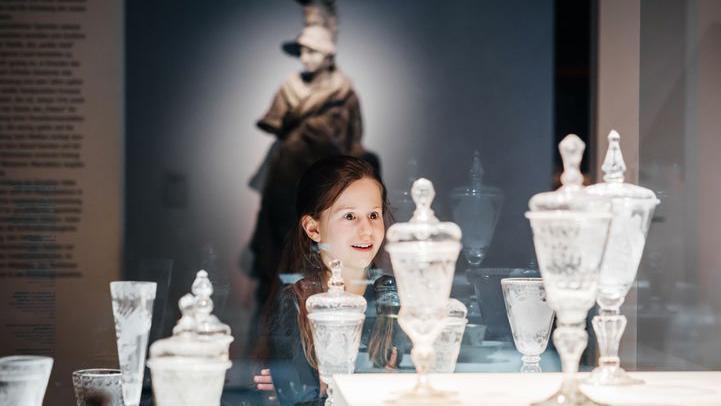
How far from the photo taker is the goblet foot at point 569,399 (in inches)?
81.0

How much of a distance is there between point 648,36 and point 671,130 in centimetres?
32

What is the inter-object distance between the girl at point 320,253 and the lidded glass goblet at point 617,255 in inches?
40.0

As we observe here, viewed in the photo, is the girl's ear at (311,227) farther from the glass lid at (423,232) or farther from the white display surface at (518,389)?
the glass lid at (423,232)

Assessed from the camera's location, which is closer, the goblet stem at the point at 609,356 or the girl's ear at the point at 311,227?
the goblet stem at the point at 609,356

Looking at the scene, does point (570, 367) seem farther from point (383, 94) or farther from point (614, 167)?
point (383, 94)

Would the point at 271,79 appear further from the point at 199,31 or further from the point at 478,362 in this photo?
the point at 478,362

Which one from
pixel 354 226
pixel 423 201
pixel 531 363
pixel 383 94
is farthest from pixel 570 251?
pixel 383 94

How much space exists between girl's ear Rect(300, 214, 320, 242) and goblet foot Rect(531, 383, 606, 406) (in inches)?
54.5

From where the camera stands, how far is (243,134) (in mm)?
3586

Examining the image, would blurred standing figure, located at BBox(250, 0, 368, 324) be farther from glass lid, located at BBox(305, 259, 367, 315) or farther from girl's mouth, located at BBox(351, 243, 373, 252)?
glass lid, located at BBox(305, 259, 367, 315)

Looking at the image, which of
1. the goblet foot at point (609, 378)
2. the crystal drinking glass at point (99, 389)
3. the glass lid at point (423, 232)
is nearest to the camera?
the glass lid at point (423, 232)

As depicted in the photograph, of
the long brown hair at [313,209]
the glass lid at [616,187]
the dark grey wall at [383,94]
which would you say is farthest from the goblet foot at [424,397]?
the dark grey wall at [383,94]

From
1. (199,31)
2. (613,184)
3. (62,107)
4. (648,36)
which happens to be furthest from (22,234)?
(648,36)

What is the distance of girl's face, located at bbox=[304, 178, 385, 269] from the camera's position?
3234 millimetres
